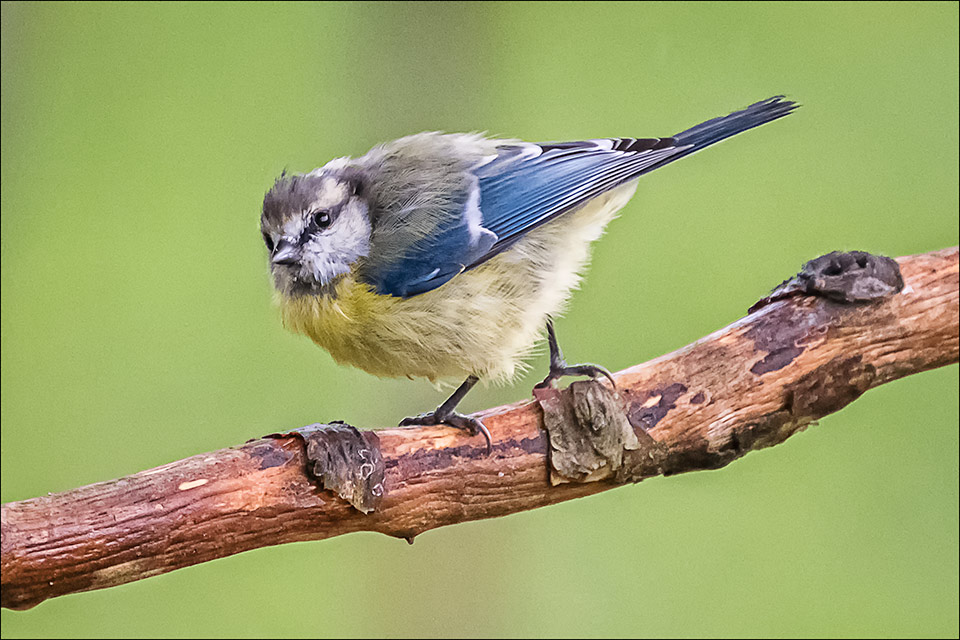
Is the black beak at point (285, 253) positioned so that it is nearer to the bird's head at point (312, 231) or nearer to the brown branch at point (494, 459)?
the bird's head at point (312, 231)

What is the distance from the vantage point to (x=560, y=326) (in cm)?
166

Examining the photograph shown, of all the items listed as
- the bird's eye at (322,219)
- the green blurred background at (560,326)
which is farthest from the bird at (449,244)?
the green blurred background at (560,326)

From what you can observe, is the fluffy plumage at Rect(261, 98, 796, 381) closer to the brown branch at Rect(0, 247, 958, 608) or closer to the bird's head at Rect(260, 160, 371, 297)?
the bird's head at Rect(260, 160, 371, 297)

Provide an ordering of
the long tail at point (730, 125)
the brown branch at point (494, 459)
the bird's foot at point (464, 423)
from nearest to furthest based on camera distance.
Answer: the brown branch at point (494, 459)
the bird's foot at point (464, 423)
the long tail at point (730, 125)

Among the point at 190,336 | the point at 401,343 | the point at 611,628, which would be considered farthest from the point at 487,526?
the point at 401,343

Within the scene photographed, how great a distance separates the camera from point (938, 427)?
1.85 m

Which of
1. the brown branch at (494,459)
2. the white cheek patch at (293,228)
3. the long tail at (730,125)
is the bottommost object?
the brown branch at (494,459)

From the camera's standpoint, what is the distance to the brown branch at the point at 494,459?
2.81 ft

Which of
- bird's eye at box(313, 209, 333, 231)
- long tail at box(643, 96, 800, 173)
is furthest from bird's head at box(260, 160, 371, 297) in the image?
long tail at box(643, 96, 800, 173)

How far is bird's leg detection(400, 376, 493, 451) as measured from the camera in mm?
1063

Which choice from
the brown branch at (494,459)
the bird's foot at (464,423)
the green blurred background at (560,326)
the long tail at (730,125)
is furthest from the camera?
the green blurred background at (560,326)

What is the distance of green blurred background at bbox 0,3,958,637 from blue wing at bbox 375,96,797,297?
Result: 47 centimetres

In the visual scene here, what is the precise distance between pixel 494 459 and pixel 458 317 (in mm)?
194

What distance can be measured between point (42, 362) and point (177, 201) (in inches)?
15.6
